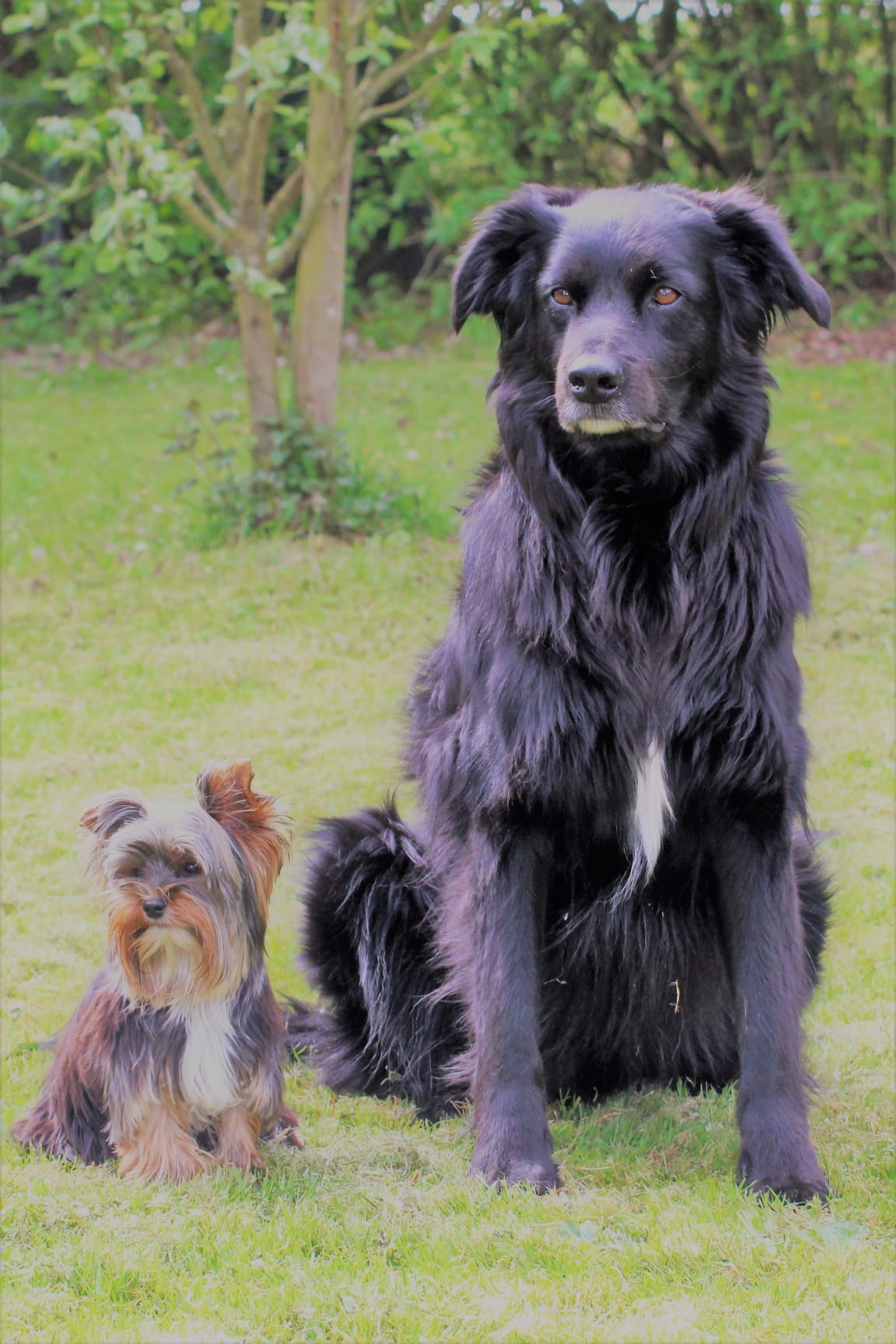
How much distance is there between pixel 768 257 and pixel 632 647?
2.81 ft

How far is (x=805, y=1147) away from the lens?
9.36 feet

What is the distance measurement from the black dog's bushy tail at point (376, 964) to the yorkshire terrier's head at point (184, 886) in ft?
1.87

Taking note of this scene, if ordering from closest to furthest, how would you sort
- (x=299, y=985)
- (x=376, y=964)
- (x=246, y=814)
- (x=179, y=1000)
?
(x=179, y=1000) → (x=246, y=814) → (x=376, y=964) → (x=299, y=985)

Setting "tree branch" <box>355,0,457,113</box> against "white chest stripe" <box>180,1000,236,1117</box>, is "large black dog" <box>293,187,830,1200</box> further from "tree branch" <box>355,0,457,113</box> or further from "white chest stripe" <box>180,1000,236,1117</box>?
"tree branch" <box>355,0,457,113</box>

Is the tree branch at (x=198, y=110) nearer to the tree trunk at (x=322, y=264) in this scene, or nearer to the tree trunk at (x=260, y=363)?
the tree trunk at (x=322, y=264)

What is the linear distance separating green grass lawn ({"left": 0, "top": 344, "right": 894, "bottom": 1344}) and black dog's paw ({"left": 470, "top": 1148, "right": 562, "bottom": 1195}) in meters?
0.05

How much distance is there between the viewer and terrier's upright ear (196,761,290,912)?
10.0 ft

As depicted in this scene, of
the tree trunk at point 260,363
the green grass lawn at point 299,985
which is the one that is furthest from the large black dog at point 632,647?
the tree trunk at point 260,363

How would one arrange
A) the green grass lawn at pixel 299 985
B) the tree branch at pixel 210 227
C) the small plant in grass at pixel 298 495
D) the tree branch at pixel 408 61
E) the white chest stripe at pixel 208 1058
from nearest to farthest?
the green grass lawn at pixel 299 985, the white chest stripe at pixel 208 1058, the tree branch at pixel 408 61, the tree branch at pixel 210 227, the small plant in grass at pixel 298 495

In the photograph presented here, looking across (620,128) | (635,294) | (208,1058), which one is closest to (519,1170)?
(208,1058)

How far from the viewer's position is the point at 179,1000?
9.77 feet

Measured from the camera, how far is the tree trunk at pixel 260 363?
809 cm

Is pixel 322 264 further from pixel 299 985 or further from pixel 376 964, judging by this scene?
pixel 376 964

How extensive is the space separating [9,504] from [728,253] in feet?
23.6
